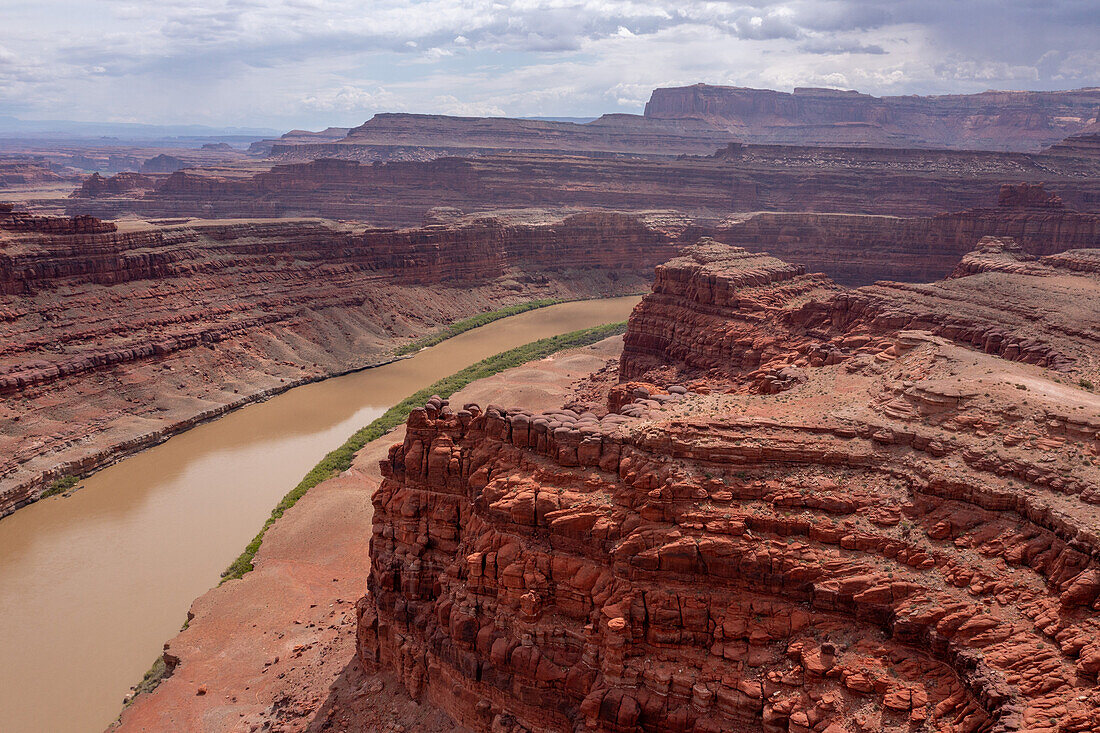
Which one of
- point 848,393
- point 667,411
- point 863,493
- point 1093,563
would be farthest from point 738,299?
point 1093,563

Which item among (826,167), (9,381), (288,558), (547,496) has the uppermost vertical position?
(826,167)

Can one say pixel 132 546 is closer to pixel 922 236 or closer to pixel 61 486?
pixel 61 486

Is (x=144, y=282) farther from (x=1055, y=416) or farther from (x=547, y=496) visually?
(x=1055, y=416)

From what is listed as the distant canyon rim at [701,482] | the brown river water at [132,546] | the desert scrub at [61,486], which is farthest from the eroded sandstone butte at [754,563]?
the desert scrub at [61,486]

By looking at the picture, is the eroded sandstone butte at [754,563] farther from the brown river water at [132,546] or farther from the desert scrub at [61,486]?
the desert scrub at [61,486]

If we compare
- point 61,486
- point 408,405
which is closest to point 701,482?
point 61,486
